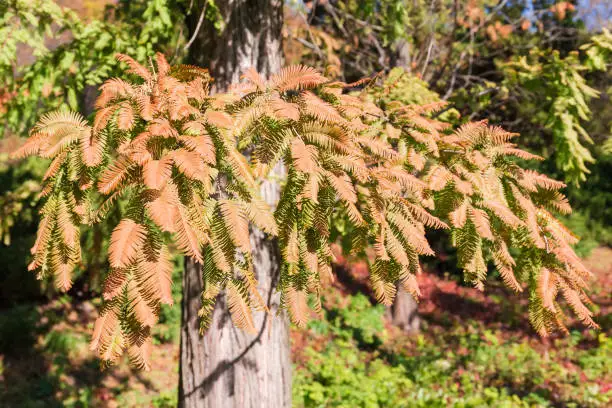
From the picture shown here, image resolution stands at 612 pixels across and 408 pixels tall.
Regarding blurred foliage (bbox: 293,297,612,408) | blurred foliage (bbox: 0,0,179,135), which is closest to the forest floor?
blurred foliage (bbox: 293,297,612,408)

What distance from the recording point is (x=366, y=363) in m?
8.10

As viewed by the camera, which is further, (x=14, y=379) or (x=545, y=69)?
→ (x=14, y=379)

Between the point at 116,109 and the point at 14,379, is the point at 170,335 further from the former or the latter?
the point at 116,109

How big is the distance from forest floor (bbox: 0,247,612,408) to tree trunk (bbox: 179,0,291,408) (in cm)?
308

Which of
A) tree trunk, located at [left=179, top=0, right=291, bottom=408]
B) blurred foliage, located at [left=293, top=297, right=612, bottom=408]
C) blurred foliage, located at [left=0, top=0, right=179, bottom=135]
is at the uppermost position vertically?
blurred foliage, located at [left=0, top=0, right=179, bottom=135]

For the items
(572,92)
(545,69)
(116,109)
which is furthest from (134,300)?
(545,69)

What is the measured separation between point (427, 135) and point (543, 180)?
0.59 meters

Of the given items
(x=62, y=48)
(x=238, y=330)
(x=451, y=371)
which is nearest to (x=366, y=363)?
(x=451, y=371)

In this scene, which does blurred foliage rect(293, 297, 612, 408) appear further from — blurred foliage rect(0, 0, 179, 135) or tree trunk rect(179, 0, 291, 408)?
blurred foliage rect(0, 0, 179, 135)

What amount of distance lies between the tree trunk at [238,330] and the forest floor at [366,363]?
10.1 feet

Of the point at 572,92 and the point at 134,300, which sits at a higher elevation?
the point at 572,92

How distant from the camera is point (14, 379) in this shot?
685 centimetres

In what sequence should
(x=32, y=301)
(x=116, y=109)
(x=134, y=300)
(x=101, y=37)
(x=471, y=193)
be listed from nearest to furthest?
(x=134, y=300) → (x=116, y=109) → (x=471, y=193) → (x=101, y=37) → (x=32, y=301)

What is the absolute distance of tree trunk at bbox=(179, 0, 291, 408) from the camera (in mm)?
3139
